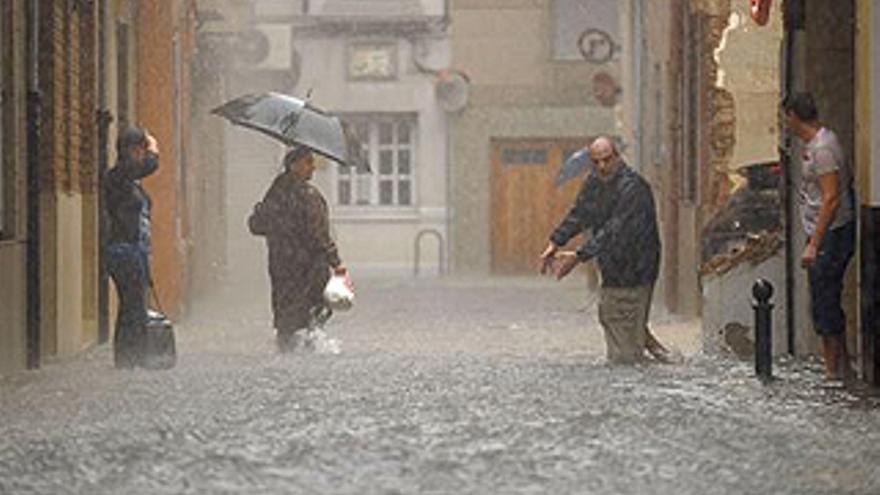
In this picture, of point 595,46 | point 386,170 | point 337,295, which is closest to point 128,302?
point 337,295

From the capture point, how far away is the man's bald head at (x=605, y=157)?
1717 centimetres

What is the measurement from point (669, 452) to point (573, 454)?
0.46m

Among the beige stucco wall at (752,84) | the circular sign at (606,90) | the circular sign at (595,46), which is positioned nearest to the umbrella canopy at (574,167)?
the beige stucco wall at (752,84)

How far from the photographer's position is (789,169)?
17.6m

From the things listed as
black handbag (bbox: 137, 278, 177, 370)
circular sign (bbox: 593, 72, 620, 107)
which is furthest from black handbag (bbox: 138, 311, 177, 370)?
circular sign (bbox: 593, 72, 620, 107)

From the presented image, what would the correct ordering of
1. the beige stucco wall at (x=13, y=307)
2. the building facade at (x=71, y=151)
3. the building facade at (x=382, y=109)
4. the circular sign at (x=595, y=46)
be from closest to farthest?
the beige stucco wall at (x=13, y=307)
the building facade at (x=71, y=151)
the circular sign at (x=595, y=46)
the building facade at (x=382, y=109)

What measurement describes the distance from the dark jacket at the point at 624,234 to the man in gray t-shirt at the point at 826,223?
2.36m

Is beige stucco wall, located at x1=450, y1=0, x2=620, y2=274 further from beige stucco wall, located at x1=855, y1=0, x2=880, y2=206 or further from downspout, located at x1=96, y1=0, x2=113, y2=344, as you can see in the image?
beige stucco wall, located at x1=855, y1=0, x2=880, y2=206

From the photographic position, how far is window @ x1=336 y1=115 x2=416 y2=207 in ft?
145

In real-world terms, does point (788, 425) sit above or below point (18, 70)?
below

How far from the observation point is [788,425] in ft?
39.1

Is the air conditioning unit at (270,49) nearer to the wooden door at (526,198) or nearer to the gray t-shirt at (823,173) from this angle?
the wooden door at (526,198)

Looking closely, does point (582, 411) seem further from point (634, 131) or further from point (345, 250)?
point (345, 250)

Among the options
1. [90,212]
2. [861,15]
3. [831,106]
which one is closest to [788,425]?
[861,15]
